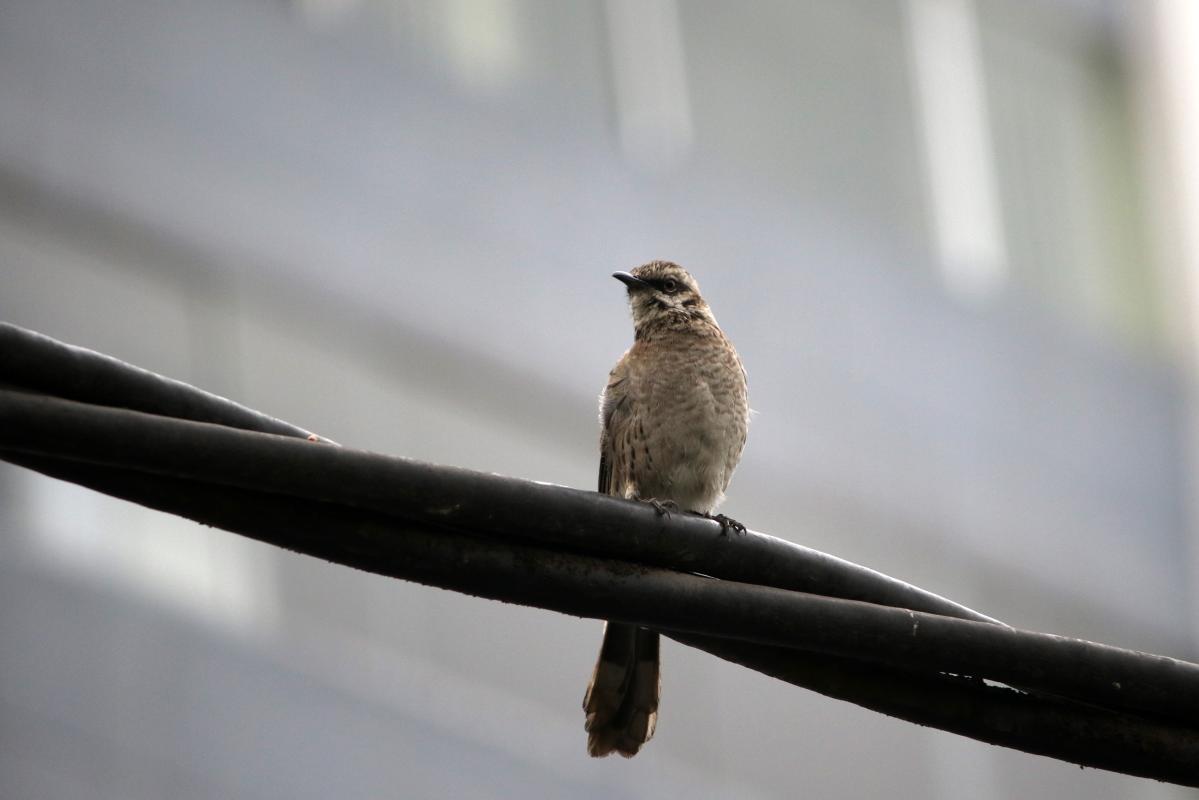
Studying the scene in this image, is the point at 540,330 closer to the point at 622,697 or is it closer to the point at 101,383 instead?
the point at 622,697

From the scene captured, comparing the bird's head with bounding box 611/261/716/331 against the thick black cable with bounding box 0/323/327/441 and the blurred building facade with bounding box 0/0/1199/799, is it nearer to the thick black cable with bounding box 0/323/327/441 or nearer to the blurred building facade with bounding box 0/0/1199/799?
the thick black cable with bounding box 0/323/327/441

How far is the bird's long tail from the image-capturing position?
515 centimetres

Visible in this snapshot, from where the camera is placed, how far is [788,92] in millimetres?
16484

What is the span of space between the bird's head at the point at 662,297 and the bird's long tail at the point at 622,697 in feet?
6.04

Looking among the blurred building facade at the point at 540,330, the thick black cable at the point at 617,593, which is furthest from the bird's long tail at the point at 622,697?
the blurred building facade at the point at 540,330

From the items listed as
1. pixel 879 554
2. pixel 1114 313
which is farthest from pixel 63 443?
pixel 1114 313

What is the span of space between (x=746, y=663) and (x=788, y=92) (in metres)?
13.7

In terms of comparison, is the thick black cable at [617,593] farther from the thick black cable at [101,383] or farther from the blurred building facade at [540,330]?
the blurred building facade at [540,330]

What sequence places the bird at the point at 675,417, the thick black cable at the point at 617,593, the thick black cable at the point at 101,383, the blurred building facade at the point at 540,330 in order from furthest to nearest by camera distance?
1. the blurred building facade at the point at 540,330
2. the bird at the point at 675,417
3. the thick black cable at the point at 617,593
4. the thick black cable at the point at 101,383

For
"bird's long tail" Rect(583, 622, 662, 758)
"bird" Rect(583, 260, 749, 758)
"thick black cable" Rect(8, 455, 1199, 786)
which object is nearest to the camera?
"thick black cable" Rect(8, 455, 1199, 786)

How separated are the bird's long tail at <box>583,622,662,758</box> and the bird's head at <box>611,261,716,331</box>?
184 centimetres

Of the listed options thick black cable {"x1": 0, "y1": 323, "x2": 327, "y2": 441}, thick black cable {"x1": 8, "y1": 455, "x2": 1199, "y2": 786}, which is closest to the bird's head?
thick black cable {"x1": 8, "y1": 455, "x2": 1199, "y2": 786}

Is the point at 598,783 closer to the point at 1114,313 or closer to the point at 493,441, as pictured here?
the point at 493,441

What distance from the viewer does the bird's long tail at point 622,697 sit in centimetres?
515
